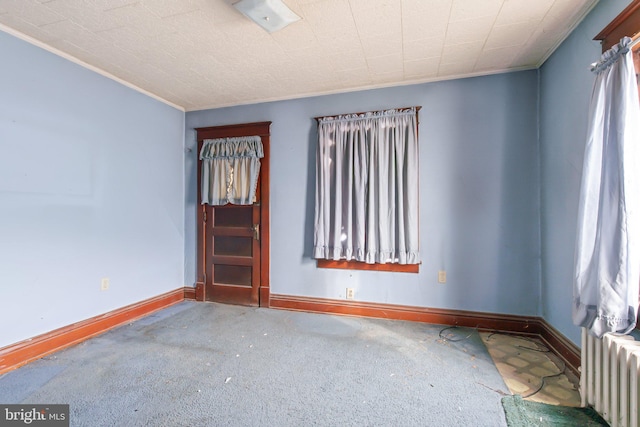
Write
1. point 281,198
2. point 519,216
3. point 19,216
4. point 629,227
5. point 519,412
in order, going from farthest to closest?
point 281,198, point 519,216, point 19,216, point 519,412, point 629,227

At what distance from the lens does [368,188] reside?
2918 millimetres

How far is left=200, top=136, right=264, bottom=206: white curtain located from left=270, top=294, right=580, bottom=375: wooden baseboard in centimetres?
128

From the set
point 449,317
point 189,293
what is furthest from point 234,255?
point 449,317

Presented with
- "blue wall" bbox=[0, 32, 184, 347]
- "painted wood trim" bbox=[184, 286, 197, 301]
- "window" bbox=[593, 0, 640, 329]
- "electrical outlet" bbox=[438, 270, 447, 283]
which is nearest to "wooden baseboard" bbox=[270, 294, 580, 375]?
"electrical outlet" bbox=[438, 270, 447, 283]

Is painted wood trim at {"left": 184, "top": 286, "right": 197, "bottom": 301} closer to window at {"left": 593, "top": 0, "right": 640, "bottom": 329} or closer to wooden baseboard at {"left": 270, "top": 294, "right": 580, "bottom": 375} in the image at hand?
wooden baseboard at {"left": 270, "top": 294, "right": 580, "bottom": 375}

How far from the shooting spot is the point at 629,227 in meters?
1.37

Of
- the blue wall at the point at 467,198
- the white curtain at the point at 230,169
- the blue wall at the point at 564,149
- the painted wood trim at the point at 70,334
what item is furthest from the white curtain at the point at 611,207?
the painted wood trim at the point at 70,334

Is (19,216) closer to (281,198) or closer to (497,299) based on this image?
(281,198)

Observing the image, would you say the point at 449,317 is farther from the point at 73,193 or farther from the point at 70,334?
the point at 73,193

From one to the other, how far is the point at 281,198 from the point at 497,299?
95.0 inches

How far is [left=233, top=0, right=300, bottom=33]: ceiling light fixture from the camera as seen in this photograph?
171cm

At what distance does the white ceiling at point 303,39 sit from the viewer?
5.94 feet

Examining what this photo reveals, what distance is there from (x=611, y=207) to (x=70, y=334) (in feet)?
12.7

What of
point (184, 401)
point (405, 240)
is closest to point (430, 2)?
point (405, 240)
